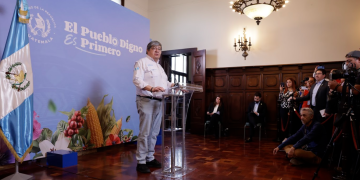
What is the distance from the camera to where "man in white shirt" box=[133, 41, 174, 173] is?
114 inches

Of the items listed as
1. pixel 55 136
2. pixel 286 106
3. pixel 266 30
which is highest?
pixel 266 30

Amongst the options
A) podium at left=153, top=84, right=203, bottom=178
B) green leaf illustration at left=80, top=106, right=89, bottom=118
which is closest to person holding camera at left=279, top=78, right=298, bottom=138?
podium at left=153, top=84, right=203, bottom=178

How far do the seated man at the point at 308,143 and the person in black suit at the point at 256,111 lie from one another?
2591 millimetres

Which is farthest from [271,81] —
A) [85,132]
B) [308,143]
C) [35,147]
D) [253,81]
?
[35,147]

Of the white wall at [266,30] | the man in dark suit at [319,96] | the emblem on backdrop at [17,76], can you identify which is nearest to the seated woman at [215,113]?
the white wall at [266,30]

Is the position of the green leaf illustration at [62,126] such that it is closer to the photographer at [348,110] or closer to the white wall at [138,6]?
the photographer at [348,110]

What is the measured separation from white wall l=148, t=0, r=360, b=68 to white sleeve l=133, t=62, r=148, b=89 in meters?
4.57

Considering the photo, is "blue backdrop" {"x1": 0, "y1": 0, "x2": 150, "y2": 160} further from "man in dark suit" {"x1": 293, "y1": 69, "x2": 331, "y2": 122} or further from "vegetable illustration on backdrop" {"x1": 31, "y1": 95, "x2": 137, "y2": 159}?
"man in dark suit" {"x1": 293, "y1": 69, "x2": 331, "y2": 122}

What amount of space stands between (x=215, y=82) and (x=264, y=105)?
5.39 feet

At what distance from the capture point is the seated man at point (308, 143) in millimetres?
3227

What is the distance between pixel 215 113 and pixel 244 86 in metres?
1.14

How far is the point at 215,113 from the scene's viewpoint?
660cm

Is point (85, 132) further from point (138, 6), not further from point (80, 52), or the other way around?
point (138, 6)

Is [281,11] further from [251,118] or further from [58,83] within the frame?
[58,83]
